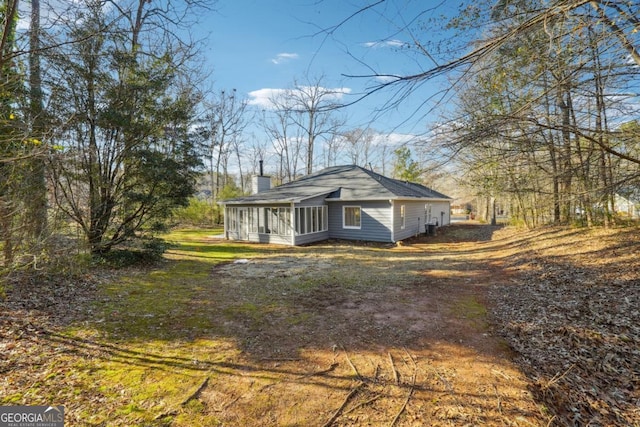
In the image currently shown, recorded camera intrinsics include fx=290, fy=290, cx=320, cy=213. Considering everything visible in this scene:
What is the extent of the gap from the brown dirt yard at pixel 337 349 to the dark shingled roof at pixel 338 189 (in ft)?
22.8

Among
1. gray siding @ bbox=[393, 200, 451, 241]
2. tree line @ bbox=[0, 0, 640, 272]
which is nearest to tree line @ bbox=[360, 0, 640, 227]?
tree line @ bbox=[0, 0, 640, 272]

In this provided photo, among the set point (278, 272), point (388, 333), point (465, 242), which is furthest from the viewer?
point (465, 242)

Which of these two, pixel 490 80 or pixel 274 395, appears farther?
pixel 490 80

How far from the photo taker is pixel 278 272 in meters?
8.05

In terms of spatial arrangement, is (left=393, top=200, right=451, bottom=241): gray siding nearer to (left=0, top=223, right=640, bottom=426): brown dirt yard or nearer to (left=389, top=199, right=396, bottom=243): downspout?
(left=389, top=199, right=396, bottom=243): downspout

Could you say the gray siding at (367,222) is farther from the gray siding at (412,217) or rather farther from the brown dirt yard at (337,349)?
the brown dirt yard at (337,349)

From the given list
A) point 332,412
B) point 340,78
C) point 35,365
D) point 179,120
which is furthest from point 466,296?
point 179,120

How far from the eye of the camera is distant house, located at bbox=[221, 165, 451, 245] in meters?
13.4

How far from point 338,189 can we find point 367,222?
2438 millimetres

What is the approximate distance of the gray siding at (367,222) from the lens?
532 inches

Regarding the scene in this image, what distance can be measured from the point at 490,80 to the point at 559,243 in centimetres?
763

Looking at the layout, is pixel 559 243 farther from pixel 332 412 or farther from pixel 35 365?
pixel 35 365

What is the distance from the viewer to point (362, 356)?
3.57 metres

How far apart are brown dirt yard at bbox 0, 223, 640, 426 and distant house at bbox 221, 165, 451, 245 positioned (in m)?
6.45
